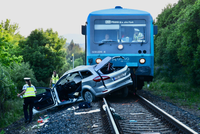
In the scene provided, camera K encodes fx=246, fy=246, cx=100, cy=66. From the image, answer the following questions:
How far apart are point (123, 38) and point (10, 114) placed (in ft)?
25.7

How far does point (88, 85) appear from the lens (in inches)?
373

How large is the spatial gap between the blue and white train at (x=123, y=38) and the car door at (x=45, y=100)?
6.76 feet

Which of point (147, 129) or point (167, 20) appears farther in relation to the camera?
point (167, 20)

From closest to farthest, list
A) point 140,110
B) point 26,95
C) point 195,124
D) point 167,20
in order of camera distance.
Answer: point 195,124
point 140,110
point 26,95
point 167,20

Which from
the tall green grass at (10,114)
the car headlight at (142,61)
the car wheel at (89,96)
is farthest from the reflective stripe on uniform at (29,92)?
the car headlight at (142,61)

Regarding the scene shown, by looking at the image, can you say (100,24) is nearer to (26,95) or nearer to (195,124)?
(26,95)

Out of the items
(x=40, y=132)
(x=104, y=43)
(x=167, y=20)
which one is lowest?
(x=40, y=132)

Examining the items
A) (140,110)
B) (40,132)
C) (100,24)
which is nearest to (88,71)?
(100,24)

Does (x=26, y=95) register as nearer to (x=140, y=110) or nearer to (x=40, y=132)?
(x=40, y=132)

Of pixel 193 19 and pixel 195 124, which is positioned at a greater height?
pixel 193 19

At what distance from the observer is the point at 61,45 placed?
48.3 meters

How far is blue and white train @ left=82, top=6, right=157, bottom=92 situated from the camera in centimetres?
1042

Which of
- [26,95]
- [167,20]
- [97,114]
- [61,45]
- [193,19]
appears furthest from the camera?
[61,45]

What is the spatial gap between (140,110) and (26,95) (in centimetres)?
428
